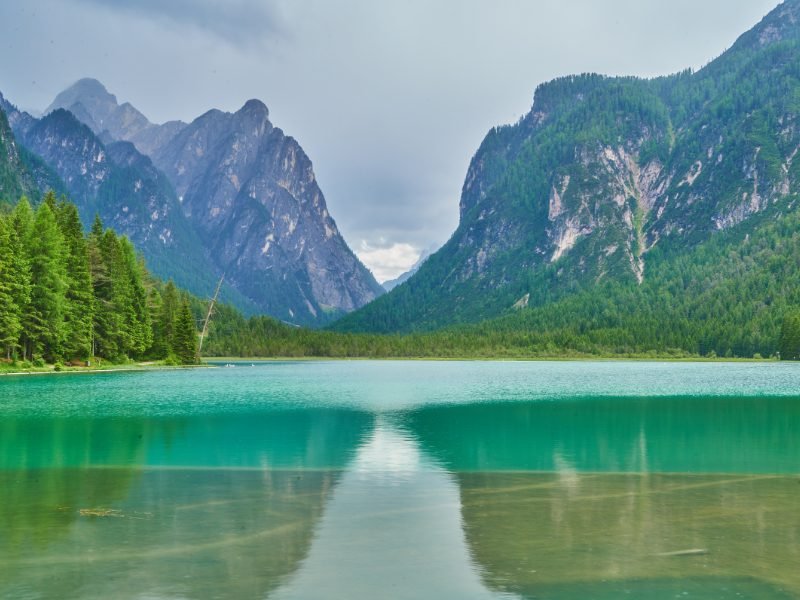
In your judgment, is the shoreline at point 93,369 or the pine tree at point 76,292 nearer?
Answer: the shoreline at point 93,369

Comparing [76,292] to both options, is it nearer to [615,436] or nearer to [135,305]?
[135,305]

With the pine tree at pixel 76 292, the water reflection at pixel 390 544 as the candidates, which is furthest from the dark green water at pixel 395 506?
the pine tree at pixel 76 292

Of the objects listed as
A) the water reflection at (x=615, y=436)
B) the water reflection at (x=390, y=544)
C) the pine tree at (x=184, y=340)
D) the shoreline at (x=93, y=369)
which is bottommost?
the water reflection at (x=390, y=544)

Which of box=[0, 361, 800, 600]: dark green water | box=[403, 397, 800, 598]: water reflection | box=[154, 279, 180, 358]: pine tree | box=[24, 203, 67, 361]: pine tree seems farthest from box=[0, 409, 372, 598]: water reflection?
box=[154, 279, 180, 358]: pine tree

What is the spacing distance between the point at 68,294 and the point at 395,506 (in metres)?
92.3

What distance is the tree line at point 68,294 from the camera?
8994 cm

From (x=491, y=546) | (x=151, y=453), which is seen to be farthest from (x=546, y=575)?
(x=151, y=453)

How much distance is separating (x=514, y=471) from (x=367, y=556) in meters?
14.8

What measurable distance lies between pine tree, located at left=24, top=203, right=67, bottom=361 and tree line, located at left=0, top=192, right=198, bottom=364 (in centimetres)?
11

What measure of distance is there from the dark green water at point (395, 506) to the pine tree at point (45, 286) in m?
43.8

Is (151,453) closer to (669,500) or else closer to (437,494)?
(437,494)

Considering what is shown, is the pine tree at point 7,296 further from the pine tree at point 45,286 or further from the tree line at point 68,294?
the pine tree at point 45,286

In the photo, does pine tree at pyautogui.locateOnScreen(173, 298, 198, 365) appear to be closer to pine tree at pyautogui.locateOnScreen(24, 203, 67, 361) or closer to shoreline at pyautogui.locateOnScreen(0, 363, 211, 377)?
shoreline at pyautogui.locateOnScreen(0, 363, 211, 377)

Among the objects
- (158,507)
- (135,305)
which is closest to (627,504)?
(158,507)
